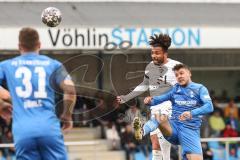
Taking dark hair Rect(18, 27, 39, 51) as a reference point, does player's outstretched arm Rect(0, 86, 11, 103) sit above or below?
below

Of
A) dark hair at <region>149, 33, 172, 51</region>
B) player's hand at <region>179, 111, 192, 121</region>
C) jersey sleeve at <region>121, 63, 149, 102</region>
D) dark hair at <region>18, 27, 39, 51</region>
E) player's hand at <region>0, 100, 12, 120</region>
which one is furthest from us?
jersey sleeve at <region>121, 63, 149, 102</region>

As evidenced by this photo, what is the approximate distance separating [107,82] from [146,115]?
8815mm

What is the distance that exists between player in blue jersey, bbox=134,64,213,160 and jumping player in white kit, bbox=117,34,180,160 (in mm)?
186

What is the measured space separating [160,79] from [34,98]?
421cm

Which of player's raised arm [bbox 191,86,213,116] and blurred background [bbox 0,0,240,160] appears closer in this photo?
player's raised arm [bbox 191,86,213,116]

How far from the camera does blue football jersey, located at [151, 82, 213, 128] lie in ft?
32.1

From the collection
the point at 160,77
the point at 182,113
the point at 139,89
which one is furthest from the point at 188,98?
the point at 139,89

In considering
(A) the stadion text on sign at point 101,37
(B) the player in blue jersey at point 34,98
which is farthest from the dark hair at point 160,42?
(A) the stadion text on sign at point 101,37

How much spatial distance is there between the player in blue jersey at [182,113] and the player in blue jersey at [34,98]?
352cm

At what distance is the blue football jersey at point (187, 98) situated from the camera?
978cm

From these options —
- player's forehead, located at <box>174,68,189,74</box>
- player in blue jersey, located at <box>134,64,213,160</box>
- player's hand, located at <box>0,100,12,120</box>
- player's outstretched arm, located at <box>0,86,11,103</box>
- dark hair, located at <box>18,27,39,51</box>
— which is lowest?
player in blue jersey, located at <box>134,64,213,160</box>

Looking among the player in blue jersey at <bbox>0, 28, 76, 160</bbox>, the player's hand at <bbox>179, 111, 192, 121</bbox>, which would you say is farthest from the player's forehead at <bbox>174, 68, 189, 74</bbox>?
the player in blue jersey at <bbox>0, 28, 76, 160</bbox>

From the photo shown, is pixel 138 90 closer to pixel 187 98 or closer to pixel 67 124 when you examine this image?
pixel 187 98

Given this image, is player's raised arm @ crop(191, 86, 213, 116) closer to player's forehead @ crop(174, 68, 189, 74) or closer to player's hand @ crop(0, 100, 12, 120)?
player's forehead @ crop(174, 68, 189, 74)
